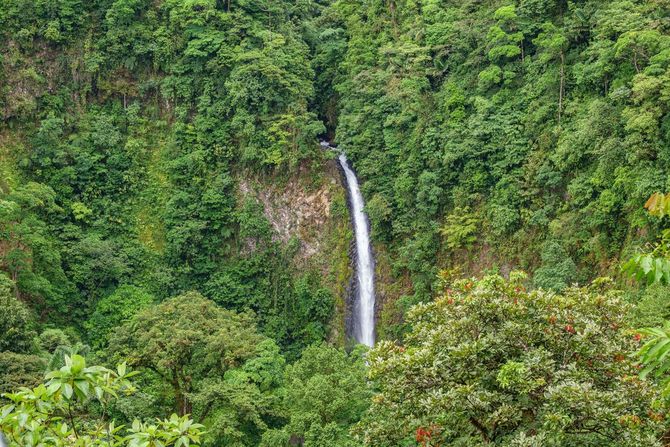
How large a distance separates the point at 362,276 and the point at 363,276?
0.03 m

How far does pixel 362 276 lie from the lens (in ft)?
77.1

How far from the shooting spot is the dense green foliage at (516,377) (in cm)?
737

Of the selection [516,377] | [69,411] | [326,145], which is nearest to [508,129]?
[326,145]

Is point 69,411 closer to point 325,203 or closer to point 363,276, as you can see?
point 363,276

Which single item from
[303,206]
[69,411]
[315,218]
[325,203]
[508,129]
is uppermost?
[508,129]

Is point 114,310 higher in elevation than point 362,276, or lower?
lower

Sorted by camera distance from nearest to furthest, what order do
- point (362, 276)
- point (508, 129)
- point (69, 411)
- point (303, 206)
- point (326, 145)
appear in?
point (69, 411), point (508, 129), point (362, 276), point (303, 206), point (326, 145)

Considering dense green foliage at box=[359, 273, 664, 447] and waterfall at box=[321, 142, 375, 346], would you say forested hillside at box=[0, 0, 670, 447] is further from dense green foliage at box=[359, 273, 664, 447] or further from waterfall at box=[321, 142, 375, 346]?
waterfall at box=[321, 142, 375, 346]

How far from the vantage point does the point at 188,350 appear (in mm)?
17781

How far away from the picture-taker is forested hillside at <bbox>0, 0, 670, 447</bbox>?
897 centimetres

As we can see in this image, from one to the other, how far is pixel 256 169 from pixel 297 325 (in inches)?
239

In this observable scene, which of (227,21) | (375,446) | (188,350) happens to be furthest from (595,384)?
(227,21)

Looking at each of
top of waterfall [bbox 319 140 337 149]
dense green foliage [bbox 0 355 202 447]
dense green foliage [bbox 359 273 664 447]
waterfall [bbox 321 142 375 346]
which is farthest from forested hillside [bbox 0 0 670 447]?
dense green foliage [bbox 0 355 202 447]

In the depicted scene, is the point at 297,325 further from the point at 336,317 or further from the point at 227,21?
the point at 227,21
